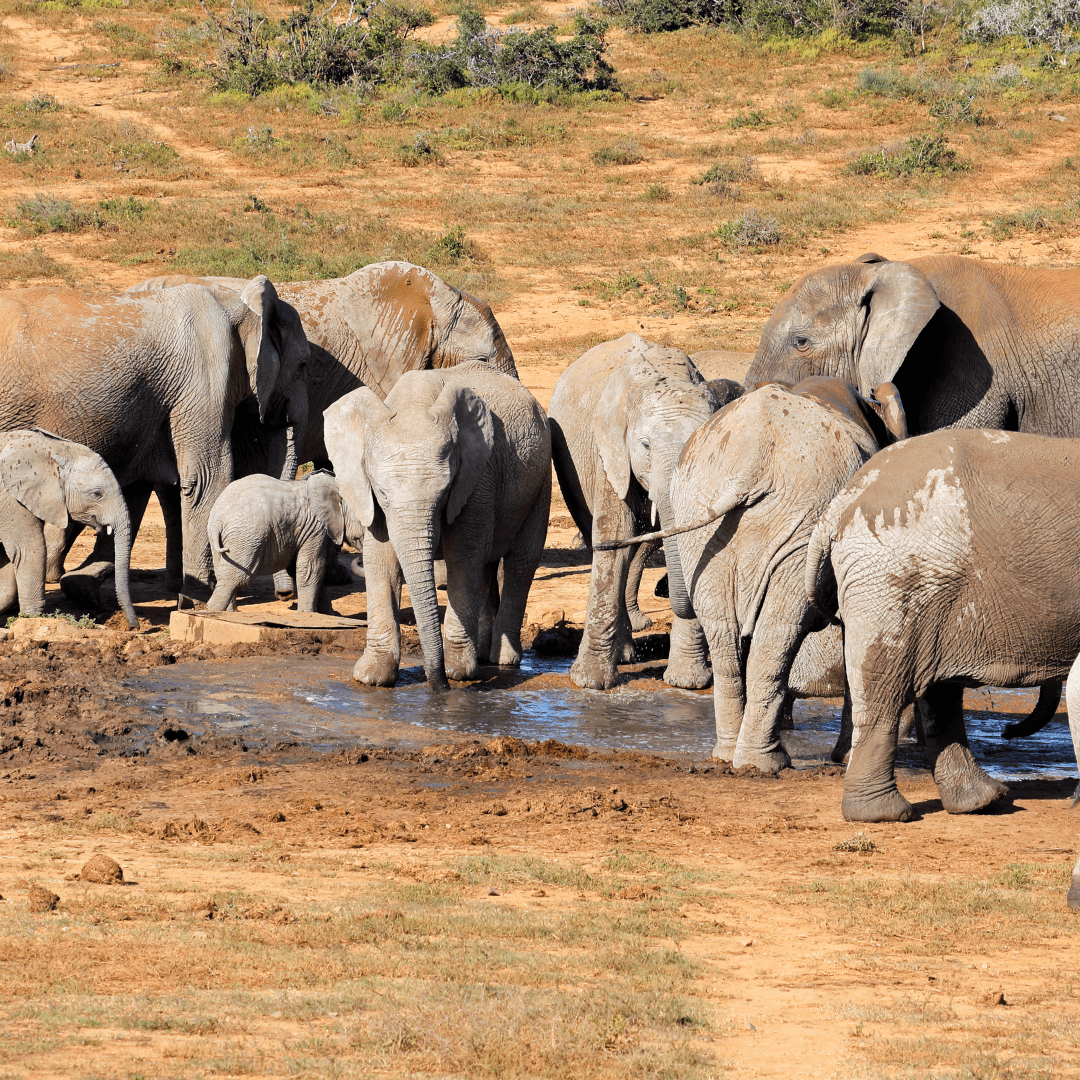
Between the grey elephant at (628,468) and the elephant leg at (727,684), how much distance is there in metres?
1.57

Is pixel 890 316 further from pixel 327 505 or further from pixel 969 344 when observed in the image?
pixel 327 505

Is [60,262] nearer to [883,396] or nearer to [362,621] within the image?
[362,621]

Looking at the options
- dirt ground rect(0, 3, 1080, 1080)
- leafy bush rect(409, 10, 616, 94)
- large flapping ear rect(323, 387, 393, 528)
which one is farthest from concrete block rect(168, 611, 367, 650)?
leafy bush rect(409, 10, 616, 94)

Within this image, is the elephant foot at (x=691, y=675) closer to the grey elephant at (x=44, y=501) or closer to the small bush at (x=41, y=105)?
the grey elephant at (x=44, y=501)

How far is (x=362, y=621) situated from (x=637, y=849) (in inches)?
201

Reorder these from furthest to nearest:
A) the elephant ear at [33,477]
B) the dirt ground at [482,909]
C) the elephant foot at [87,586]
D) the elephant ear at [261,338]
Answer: the elephant ear at [261,338] → the elephant foot at [87,586] → the elephant ear at [33,477] → the dirt ground at [482,909]

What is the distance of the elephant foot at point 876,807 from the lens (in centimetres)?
689

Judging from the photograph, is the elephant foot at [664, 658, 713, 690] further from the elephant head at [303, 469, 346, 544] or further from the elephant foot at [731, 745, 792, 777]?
the elephant head at [303, 469, 346, 544]

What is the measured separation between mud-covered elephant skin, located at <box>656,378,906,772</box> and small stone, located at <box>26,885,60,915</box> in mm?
3634

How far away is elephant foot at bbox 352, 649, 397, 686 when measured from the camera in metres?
9.78

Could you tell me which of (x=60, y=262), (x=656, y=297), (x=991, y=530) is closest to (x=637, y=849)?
(x=991, y=530)

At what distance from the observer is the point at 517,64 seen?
33500 mm

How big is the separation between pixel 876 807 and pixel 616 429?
381 cm

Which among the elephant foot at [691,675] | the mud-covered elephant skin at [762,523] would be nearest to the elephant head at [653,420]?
the elephant foot at [691,675]
